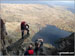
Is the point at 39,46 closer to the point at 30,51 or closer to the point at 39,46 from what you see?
the point at 39,46

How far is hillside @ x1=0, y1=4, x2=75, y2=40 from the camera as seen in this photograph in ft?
35.6

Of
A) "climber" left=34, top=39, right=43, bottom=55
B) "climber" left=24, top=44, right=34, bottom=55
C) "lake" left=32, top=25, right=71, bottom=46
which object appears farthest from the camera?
"lake" left=32, top=25, right=71, bottom=46

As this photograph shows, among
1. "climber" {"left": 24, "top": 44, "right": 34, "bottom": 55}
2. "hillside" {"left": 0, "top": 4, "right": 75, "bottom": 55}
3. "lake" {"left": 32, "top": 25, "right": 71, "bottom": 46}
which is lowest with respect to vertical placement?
"climber" {"left": 24, "top": 44, "right": 34, "bottom": 55}

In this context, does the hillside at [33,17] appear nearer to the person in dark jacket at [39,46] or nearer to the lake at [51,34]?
the lake at [51,34]

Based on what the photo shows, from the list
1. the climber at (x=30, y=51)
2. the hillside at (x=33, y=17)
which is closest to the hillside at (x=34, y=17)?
the hillside at (x=33, y=17)

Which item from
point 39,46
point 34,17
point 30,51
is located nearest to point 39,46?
point 39,46

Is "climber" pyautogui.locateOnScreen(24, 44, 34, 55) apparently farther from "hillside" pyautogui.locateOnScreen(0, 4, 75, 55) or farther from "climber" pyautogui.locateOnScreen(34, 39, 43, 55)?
"hillside" pyautogui.locateOnScreen(0, 4, 75, 55)

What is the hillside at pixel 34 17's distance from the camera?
1085 cm

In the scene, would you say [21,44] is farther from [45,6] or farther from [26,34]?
[45,6]

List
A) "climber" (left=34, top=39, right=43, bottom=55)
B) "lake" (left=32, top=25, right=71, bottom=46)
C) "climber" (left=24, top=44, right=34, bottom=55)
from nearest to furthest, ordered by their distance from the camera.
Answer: "climber" (left=24, top=44, right=34, bottom=55)
"climber" (left=34, top=39, right=43, bottom=55)
"lake" (left=32, top=25, right=71, bottom=46)

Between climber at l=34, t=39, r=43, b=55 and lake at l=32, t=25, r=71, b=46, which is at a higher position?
lake at l=32, t=25, r=71, b=46

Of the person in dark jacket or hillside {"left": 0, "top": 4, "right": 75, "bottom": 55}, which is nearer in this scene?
the person in dark jacket

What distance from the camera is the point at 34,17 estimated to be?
35.9ft

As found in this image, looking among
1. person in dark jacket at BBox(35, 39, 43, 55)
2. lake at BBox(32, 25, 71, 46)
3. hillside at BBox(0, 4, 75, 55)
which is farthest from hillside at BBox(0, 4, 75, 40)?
person in dark jacket at BBox(35, 39, 43, 55)
